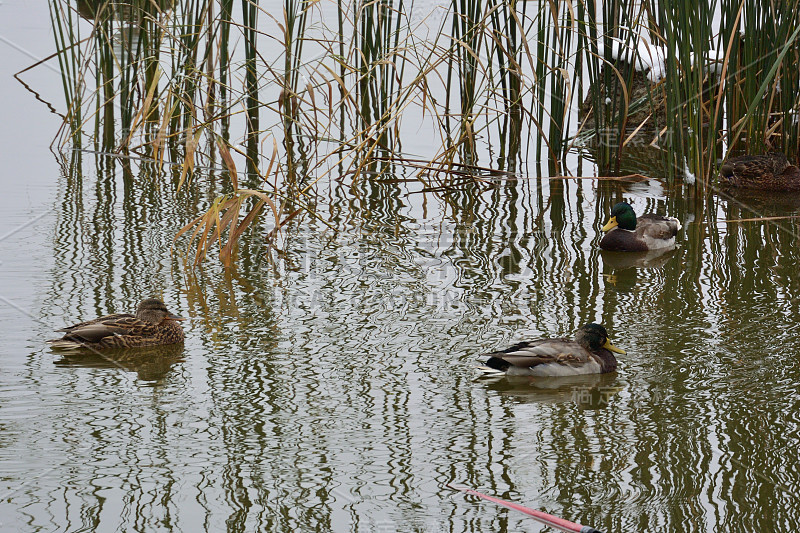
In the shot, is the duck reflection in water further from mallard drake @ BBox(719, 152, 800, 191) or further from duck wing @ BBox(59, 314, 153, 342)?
mallard drake @ BBox(719, 152, 800, 191)

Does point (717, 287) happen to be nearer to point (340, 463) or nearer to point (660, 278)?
point (660, 278)

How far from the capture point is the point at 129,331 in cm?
503

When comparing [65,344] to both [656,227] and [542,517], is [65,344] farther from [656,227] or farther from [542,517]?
[656,227]

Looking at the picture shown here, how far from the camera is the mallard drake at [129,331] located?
4.91m

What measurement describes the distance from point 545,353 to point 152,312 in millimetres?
1762

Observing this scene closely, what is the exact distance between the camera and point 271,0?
43.4 feet

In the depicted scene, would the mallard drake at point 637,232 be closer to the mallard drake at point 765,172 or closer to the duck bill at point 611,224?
the duck bill at point 611,224

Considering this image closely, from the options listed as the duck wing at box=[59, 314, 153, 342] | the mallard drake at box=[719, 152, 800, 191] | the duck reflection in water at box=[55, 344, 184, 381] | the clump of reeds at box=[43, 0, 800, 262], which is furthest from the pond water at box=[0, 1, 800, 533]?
the clump of reeds at box=[43, 0, 800, 262]

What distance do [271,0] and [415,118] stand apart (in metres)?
3.90

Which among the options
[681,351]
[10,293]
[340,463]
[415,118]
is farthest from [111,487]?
[415,118]

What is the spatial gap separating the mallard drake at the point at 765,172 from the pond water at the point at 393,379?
358mm

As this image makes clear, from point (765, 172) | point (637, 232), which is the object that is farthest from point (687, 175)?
point (637, 232)

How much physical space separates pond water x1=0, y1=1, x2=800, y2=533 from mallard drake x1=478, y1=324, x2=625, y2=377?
0.24ft

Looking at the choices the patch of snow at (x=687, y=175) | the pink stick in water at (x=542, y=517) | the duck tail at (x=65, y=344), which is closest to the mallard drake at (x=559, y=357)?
the pink stick in water at (x=542, y=517)
